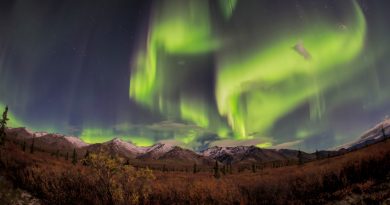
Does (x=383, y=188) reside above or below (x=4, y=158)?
below

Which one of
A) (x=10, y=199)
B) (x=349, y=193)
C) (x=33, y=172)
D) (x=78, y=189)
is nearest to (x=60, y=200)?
(x=78, y=189)

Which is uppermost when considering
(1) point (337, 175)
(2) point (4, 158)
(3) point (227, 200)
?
(2) point (4, 158)

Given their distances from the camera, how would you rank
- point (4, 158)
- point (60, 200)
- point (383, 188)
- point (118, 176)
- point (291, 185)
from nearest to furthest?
point (383, 188) → point (60, 200) → point (118, 176) → point (291, 185) → point (4, 158)

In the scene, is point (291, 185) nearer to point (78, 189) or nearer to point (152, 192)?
point (152, 192)

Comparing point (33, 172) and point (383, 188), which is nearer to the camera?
point (383, 188)

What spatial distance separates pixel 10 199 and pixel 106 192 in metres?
7.65

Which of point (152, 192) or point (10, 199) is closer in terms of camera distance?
point (10, 199)

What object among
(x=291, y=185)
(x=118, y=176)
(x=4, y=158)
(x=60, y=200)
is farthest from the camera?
(x=4, y=158)

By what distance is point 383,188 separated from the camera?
23109 millimetres

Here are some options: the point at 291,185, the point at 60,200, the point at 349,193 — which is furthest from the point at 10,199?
the point at 349,193

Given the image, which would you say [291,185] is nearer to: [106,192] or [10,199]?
[106,192]

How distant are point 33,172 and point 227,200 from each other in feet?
62.6

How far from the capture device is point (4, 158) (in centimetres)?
3569

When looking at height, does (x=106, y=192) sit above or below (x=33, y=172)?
below
